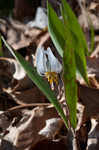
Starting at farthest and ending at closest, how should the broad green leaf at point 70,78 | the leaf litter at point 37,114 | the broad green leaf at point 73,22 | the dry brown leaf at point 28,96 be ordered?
the dry brown leaf at point 28,96 < the broad green leaf at point 73,22 < the leaf litter at point 37,114 < the broad green leaf at point 70,78

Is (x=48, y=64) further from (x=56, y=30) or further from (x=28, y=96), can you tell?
(x=28, y=96)

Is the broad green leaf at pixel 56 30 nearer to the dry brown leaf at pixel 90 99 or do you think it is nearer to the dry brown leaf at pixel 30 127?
the dry brown leaf at pixel 90 99

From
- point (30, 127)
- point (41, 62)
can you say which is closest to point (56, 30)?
point (41, 62)

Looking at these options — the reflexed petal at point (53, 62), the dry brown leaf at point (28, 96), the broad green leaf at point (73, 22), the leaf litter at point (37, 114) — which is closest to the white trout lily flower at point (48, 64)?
the reflexed petal at point (53, 62)

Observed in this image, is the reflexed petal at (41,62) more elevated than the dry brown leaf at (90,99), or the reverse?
the reflexed petal at (41,62)

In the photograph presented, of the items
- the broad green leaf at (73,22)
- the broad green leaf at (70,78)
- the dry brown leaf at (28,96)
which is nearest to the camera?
the broad green leaf at (70,78)

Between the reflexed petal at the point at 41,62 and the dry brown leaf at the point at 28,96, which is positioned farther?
the dry brown leaf at the point at 28,96

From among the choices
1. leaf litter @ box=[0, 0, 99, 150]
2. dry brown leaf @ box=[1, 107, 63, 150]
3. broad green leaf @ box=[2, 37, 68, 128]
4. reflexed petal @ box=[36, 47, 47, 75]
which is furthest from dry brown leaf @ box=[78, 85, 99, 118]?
reflexed petal @ box=[36, 47, 47, 75]

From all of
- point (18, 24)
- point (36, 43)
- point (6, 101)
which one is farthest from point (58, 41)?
point (18, 24)

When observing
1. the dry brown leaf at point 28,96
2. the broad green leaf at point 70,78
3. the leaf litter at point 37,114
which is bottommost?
the dry brown leaf at point 28,96
